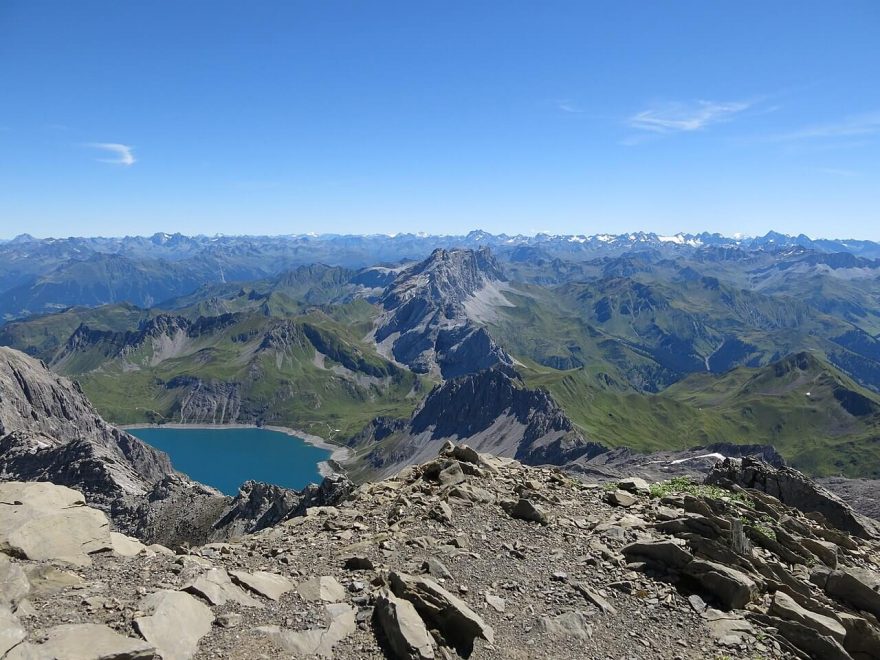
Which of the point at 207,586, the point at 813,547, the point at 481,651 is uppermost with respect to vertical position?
the point at 207,586

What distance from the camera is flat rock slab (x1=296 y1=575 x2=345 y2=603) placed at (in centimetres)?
1628

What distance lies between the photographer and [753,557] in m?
21.4

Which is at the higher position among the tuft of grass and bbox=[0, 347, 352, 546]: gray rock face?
the tuft of grass

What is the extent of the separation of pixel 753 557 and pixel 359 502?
52.9 ft

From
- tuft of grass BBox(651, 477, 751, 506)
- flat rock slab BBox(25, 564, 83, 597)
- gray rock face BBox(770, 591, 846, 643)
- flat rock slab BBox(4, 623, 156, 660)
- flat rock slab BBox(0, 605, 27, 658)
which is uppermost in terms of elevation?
flat rock slab BBox(0, 605, 27, 658)

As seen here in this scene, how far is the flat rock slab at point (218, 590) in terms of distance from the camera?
49.7ft

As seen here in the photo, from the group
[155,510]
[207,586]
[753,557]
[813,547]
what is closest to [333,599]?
[207,586]

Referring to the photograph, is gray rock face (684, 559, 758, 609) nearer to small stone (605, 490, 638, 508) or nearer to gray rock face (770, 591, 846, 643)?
gray rock face (770, 591, 846, 643)

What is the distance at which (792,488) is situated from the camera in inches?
1604

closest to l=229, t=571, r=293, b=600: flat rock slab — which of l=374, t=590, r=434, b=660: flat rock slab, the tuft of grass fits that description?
l=374, t=590, r=434, b=660: flat rock slab

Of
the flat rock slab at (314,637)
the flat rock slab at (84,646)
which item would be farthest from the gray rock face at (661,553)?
the flat rock slab at (84,646)

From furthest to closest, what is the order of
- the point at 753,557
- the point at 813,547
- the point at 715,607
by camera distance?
Result: the point at 813,547
the point at 753,557
the point at 715,607

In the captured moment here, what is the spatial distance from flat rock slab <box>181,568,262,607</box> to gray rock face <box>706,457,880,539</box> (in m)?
30.6

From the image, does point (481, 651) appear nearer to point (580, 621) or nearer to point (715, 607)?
point (580, 621)
